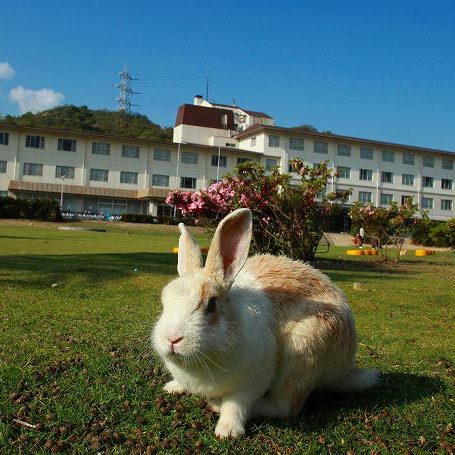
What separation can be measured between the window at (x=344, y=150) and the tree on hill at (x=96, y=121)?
29.9m

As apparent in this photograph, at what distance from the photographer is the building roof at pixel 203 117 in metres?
71.1

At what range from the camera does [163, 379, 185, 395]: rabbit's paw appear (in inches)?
135

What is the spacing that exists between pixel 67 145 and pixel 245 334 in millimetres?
60846

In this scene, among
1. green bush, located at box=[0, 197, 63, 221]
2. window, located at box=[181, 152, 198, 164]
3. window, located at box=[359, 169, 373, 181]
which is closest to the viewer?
green bush, located at box=[0, 197, 63, 221]

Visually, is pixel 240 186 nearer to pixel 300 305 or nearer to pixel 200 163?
pixel 300 305

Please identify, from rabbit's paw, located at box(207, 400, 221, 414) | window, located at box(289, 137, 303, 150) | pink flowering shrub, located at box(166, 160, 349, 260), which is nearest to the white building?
window, located at box(289, 137, 303, 150)

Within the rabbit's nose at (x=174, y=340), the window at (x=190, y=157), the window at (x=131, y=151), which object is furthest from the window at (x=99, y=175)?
the rabbit's nose at (x=174, y=340)

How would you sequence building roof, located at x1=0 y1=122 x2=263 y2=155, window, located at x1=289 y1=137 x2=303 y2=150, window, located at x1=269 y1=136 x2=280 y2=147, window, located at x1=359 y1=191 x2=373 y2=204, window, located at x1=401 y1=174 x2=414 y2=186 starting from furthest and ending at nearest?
window, located at x1=401 y1=174 x2=414 y2=186
window, located at x1=359 y1=191 x2=373 y2=204
window, located at x1=289 y1=137 x2=303 y2=150
window, located at x1=269 y1=136 x2=280 y2=147
building roof, located at x1=0 y1=122 x2=263 y2=155

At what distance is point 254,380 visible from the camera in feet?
9.50

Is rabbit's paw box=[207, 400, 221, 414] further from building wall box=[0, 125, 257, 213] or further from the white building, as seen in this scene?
building wall box=[0, 125, 257, 213]

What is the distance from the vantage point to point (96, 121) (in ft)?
323

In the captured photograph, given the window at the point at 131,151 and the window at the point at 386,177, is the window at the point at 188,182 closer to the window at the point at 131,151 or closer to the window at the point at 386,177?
the window at the point at 131,151

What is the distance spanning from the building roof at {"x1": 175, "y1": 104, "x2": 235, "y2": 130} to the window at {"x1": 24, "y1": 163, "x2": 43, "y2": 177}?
2034 cm

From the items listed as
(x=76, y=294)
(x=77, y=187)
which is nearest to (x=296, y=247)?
(x=76, y=294)
